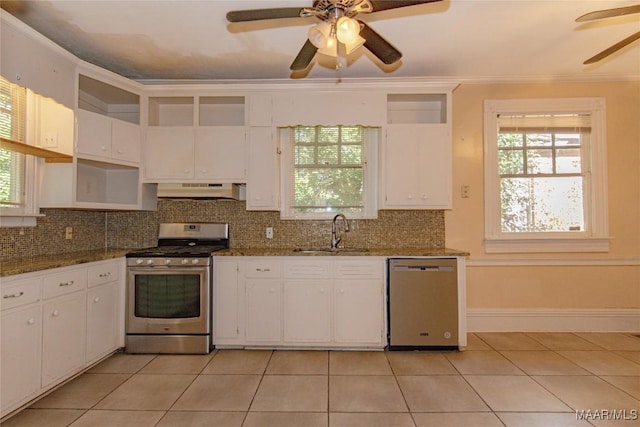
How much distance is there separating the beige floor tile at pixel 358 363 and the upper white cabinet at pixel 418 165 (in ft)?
4.66

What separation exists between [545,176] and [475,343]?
77.7 inches

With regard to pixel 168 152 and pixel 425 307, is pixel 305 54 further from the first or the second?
pixel 425 307

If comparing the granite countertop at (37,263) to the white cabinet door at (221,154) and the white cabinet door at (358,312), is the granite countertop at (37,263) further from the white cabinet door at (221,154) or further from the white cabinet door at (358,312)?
the white cabinet door at (358,312)

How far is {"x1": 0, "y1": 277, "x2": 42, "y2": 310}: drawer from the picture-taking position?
2.09 meters

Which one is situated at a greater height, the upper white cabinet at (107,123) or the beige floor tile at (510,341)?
the upper white cabinet at (107,123)

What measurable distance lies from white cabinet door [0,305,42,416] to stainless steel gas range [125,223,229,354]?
0.92m

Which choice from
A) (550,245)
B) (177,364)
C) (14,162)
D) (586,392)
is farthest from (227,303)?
(550,245)

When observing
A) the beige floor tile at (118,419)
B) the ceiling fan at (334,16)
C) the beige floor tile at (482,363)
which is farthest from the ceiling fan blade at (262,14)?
the beige floor tile at (482,363)

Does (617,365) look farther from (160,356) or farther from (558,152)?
(160,356)

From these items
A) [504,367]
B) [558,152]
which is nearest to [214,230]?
[504,367]

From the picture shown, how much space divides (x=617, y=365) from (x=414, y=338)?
1.63 m

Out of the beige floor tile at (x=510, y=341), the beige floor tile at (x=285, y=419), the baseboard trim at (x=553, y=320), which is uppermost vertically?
the baseboard trim at (x=553, y=320)

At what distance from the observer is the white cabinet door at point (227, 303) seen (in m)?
3.29

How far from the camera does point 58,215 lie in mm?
3227
